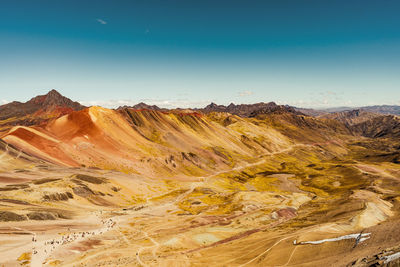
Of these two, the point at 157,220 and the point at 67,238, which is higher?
the point at 67,238

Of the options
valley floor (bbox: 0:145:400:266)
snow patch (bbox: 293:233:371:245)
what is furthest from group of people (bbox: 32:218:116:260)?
snow patch (bbox: 293:233:371:245)

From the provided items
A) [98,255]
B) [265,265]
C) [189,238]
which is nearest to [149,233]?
[189,238]

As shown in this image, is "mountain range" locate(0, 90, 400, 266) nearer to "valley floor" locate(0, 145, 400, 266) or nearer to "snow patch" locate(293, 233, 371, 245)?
"snow patch" locate(293, 233, 371, 245)

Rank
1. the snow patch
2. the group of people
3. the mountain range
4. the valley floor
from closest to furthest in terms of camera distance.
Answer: the snow patch → the valley floor → the mountain range → the group of people

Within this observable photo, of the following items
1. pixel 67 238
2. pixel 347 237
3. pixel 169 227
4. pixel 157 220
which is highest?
pixel 67 238

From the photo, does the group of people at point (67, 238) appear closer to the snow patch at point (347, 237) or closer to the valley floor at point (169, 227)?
the valley floor at point (169, 227)

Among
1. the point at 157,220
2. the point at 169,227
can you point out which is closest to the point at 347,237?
the point at 169,227

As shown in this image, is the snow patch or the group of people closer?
the snow patch

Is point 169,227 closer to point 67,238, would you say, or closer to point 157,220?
point 157,220

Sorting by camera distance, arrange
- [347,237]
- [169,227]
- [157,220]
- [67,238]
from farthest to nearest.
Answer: [157,220]
[169,227]
[67,238]
[347,237]

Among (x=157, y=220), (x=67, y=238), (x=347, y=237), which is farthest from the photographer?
(x=157, y=220)

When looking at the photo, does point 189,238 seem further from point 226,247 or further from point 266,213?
point 266,213
